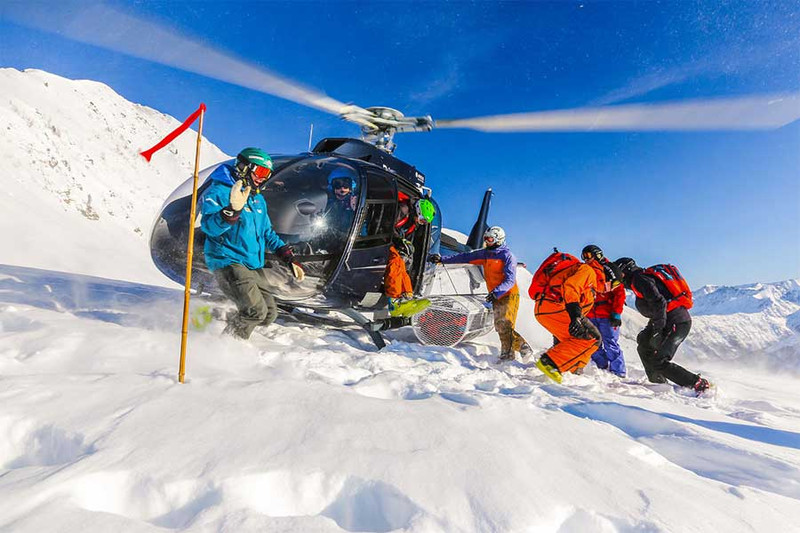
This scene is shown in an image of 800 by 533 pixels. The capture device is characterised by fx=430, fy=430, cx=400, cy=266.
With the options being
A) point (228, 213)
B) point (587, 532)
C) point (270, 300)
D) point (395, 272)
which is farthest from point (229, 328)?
point (587, 532)

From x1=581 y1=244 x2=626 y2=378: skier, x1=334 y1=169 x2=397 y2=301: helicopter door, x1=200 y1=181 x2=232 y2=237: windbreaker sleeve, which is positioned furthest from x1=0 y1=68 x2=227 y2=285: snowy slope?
x1=581 y1=244 x2=626 y2=378: skier

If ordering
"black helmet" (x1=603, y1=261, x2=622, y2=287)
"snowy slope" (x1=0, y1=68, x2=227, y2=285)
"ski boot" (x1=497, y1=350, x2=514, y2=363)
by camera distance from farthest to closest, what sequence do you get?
"snowy slope" (x1=0, y1=68, x2=227, y2=285)
"ski boot" (x1=497, y1=350, x2=514, y2=363)
"black helmet" (x1=603, y1=261, x2=622, y2=287)

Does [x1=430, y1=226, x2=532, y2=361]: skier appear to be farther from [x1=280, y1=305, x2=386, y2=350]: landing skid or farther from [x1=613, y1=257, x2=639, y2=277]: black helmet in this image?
[x1=280, y1=305, x2=386, y2=350]: landing skid

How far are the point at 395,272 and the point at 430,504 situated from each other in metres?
3.89

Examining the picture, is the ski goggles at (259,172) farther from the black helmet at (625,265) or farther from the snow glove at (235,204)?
the black helmet at (625,265)

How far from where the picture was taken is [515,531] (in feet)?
3.95

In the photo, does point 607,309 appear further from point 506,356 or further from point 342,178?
→ point 342,178

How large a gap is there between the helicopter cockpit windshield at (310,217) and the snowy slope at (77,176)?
5.87 metres

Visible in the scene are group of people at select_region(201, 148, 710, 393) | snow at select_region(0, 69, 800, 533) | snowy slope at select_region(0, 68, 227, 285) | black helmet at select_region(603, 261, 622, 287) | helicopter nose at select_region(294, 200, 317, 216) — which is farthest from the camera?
snowy slope at select_region(0, 68, 227, 285)

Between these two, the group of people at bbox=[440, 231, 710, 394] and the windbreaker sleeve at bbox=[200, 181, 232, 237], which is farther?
the group of people at bbox=[440, 231, 710, 394]

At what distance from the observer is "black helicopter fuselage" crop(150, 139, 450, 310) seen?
13.0 feet

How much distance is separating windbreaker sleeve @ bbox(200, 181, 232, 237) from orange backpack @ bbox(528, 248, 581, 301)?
3.21 m

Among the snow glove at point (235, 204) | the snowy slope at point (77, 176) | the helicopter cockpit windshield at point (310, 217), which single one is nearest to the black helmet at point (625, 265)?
the helicopter cockpit windshield at point (310, 217)

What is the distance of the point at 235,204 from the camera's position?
3.18 meters
